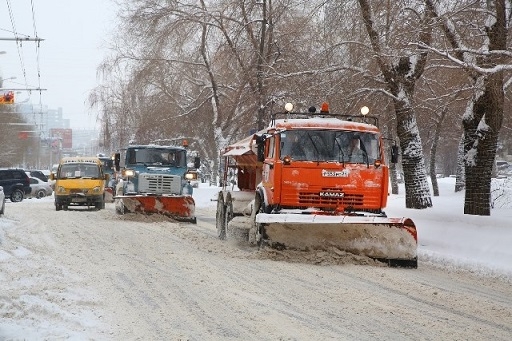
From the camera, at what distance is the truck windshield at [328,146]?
12.6m

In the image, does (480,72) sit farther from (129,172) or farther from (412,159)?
(129,172)

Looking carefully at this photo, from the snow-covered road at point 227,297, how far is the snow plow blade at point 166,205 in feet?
25.4

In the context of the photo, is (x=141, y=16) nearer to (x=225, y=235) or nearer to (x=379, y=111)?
(x=379, y=111)

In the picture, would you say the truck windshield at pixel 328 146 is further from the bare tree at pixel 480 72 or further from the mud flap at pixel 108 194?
the mud flap at pixel 108 194

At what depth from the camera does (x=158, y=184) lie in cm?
2159

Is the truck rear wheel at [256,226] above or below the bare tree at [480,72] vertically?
below

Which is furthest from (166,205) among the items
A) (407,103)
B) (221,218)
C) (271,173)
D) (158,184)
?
(271,173)

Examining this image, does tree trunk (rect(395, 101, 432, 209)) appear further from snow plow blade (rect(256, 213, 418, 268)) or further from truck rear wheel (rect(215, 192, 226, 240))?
snow plow blade (rect(256, 213, 418, 268))

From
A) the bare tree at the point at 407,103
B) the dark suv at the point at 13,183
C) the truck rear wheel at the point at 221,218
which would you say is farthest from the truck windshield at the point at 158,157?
the dark suv at the point at 13,183

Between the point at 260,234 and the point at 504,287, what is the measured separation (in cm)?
416

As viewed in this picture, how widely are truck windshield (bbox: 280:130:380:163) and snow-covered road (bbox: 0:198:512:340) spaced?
72.5 inches

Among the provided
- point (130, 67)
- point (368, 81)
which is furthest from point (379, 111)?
point (130, 67)

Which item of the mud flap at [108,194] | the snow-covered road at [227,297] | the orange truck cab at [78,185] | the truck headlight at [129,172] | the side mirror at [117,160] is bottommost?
the snow-covered road at [227,297]

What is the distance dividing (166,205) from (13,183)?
19.5 meters
